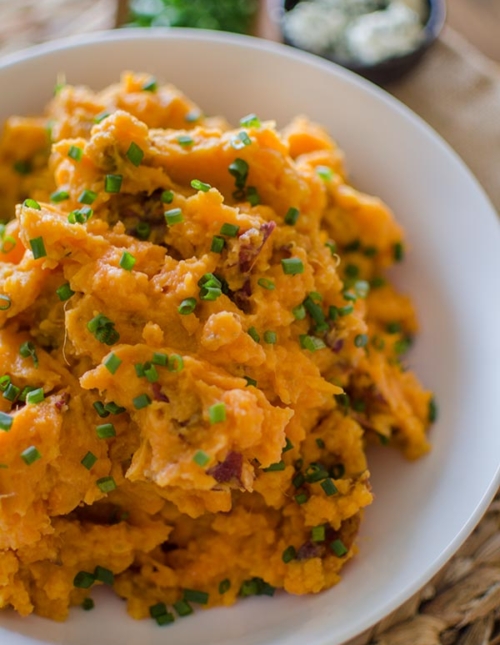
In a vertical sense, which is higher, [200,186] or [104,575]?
[200,186]

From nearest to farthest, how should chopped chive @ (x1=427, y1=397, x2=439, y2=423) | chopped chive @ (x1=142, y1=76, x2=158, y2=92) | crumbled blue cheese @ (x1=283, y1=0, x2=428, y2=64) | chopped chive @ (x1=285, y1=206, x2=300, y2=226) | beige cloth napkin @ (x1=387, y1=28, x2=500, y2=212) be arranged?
1. chopped chive @ (x1=285, y1=206, x2=300, y2=226)
2. chopped chive @ (x1=427, y1=397, x2=439, y2=423)
3. chopped chive @ (x1=142, y1=76, x2=158, y2=92)
4. beige cloth napkin @ (x1=387, y1=28, x2=500, y2=212)
5. crumbled blue cheese @ (x1=283, y1=0, x2=428, y2=64)

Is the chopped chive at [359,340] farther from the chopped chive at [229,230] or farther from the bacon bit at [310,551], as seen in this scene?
the bacon bit at [310,551]

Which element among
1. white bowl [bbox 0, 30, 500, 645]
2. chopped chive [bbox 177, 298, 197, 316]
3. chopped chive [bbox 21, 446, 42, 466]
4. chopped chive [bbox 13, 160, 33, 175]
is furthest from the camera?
chopped chive [bbox 13, 160, 33, 175]

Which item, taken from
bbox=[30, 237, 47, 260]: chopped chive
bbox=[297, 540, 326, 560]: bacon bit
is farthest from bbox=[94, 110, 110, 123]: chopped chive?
bbox=[297, 540, 326, 560]: bacon bit

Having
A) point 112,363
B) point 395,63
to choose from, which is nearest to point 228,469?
point 112,363

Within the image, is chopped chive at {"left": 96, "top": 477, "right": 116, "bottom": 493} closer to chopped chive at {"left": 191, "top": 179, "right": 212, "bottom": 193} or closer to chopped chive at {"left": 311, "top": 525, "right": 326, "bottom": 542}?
chopped chive at {"left": 311, "top": 525, "right": 326, "bottom": 542}

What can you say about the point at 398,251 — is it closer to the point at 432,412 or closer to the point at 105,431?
the point at 432,412

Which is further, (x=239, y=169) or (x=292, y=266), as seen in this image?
(x=239, y=169)

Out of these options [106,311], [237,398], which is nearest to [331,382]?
[237,398]
